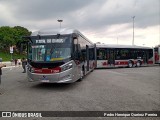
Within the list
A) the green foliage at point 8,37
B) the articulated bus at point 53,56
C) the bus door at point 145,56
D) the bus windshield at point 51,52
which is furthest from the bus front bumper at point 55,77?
the green foliage at point 8,37

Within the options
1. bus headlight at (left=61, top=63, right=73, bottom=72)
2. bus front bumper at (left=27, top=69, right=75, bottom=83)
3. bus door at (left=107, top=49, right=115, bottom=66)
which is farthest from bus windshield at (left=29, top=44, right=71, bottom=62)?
bus door at (left=107, top=49, right=115, bottom=66)

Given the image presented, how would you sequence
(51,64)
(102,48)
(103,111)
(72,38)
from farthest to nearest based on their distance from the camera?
(102,48) < (72,38) < (51,64) < (103,111)

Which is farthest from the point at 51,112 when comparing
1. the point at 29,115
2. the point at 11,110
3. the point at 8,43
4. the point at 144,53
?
the point at 8,43

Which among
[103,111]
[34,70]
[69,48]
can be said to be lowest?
[103,111]

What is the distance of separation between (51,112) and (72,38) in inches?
230

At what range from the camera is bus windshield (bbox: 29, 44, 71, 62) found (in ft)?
37.4

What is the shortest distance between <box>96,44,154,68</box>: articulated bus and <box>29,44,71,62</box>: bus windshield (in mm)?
16870

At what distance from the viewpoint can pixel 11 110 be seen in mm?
7148

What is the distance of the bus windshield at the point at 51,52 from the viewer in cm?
1141

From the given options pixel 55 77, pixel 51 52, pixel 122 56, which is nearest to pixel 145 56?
pixel 122 56

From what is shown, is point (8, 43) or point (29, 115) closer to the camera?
A: point (29, 115)

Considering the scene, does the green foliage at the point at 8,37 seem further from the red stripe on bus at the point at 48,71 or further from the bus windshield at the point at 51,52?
the red stripe on bus at the point at 48,71

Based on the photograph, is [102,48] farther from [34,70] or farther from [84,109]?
[84,109]

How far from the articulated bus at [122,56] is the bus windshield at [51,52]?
1687 centimetres
